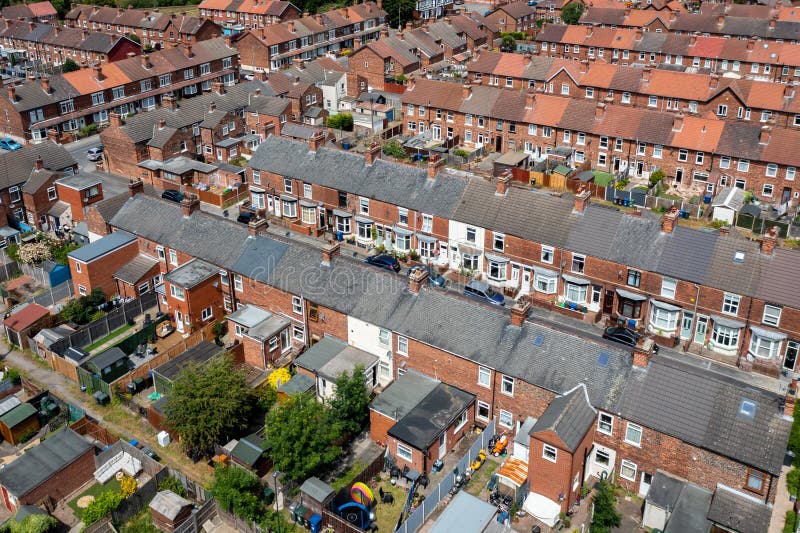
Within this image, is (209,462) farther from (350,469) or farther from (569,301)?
(569,301)

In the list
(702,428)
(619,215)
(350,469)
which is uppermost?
(619,215)

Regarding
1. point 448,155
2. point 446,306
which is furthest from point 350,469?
point 448,155

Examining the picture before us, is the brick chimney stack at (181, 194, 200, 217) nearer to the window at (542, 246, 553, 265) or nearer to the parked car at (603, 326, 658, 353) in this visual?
the window at (542, 246, 553, 265)

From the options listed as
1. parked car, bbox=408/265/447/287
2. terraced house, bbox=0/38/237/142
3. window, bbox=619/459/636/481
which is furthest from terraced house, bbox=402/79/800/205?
window, bbox=619/459/636/481

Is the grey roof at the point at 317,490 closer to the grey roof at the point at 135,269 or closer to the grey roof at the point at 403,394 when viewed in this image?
the grey roof at the point at 403,394

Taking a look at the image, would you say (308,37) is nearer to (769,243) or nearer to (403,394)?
(769,243)
